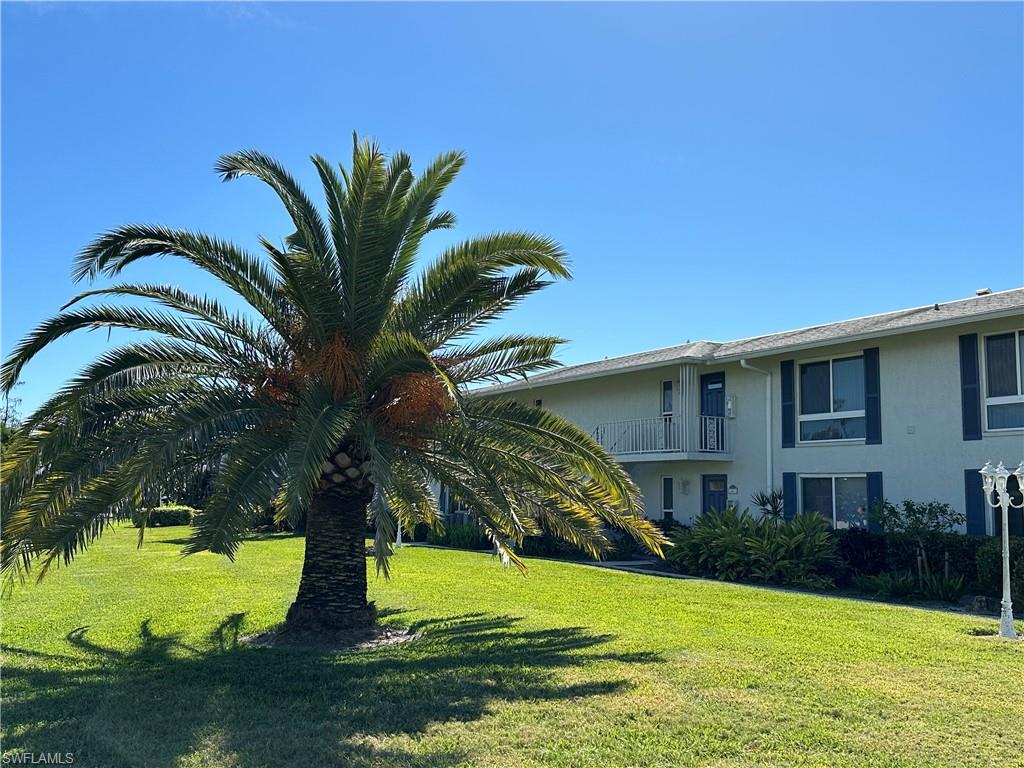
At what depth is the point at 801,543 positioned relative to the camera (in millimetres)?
16500

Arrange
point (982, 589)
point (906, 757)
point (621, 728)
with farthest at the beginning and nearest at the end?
point (982, 589) → point (621, 728) → point (906, 757)

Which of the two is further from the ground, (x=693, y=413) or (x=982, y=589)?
(x=693, y=413)

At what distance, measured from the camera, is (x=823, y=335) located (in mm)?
18859

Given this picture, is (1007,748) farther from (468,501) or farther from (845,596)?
(845,596)

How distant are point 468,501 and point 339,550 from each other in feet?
5.53

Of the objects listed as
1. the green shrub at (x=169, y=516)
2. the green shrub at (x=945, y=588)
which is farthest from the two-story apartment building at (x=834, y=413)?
the green shrub at (x=169, y=516)

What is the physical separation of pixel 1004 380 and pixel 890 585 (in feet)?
14.9

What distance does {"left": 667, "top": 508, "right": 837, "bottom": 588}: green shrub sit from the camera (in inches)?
644

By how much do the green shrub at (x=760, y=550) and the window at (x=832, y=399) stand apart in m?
2.31

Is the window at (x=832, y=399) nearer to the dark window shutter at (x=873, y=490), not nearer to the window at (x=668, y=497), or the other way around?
the dark window shutter at (x=873, y=490)

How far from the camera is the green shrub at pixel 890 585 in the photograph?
48.4 ft

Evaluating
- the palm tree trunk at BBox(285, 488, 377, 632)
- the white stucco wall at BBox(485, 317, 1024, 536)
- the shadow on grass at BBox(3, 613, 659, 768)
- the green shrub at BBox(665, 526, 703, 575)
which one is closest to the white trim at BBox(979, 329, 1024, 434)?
the white stucco wall at BBox(485, 317, 1024, 536)

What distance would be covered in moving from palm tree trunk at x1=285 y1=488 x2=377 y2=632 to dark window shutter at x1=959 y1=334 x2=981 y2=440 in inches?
474

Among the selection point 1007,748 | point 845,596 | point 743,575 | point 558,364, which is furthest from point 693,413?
point 1007,748
